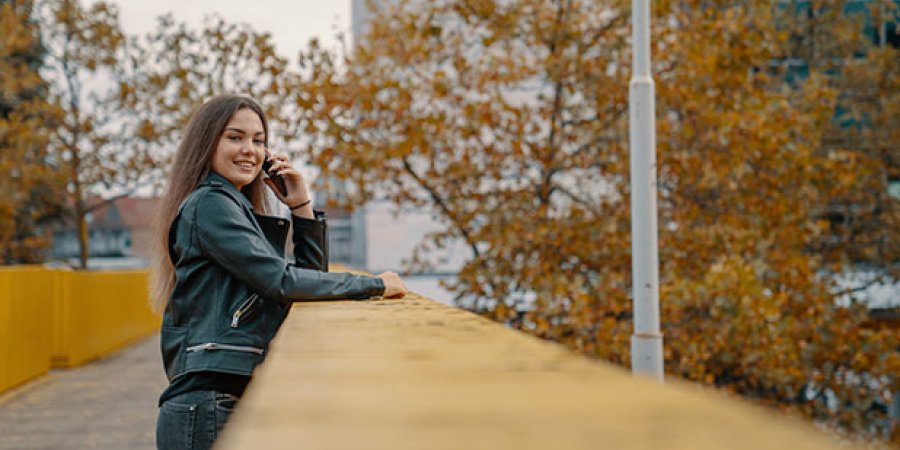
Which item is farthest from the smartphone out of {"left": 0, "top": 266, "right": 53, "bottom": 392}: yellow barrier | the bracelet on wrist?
{"left": 0, "top": 266, "right": 53, "bottom": 392}: yellow barrier

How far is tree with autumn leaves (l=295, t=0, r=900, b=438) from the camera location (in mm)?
10539

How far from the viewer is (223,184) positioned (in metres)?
2.83

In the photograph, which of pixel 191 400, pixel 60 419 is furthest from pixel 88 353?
pixel 191 400

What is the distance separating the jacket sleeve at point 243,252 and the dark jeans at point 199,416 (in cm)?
28

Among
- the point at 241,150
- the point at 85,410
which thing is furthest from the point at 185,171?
the point at 85,410

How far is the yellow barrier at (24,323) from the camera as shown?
10289 millimetres

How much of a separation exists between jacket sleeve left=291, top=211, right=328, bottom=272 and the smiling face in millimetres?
430

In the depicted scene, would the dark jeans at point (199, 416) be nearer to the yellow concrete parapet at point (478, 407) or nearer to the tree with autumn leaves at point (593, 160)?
the yellow concrete parapet at point (478, 407)

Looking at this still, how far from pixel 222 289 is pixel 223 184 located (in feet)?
1.09

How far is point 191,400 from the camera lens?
257 centimetres

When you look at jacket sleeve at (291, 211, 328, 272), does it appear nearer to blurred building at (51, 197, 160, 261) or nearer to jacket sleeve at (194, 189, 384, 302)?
jacket sleeve at (194, 189, 384, 302)

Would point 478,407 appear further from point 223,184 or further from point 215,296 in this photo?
point 223,184

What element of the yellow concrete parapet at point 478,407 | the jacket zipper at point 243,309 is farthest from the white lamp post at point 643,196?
the yellow concrete parapet at point 478,407

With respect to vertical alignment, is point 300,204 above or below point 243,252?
above
